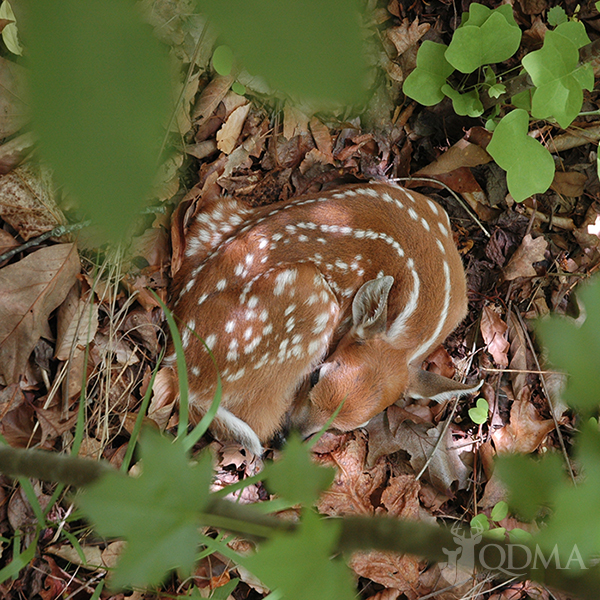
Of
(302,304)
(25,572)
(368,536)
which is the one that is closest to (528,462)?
(368,536)

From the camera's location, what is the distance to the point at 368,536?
0.74 metres

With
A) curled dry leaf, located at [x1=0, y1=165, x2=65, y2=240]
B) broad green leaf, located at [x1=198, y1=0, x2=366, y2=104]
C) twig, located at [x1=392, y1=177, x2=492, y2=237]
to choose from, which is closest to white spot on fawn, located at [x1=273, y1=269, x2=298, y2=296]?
curled dry leaf, located at [x1=0, y1=165, x2=65, y2=240]

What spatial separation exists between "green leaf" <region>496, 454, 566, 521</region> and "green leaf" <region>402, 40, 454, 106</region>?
254 cm

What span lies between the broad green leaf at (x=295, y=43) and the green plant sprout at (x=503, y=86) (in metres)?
2.36

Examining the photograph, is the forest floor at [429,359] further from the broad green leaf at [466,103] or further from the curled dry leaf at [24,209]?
the broad green leaf at [466,103]

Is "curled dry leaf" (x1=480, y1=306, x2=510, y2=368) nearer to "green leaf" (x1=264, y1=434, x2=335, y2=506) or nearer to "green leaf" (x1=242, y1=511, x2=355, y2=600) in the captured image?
"green leaf" (x1=264, y1=434, x2=335, y2=506)

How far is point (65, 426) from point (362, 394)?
4.66 feet

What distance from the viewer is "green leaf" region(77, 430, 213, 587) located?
56cm

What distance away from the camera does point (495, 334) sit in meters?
3.27

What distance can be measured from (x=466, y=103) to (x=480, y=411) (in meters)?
1.83

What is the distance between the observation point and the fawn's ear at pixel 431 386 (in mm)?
2818

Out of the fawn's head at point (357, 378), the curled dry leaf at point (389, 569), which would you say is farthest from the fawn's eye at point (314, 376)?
the curled dry leaf at point (389, 569)

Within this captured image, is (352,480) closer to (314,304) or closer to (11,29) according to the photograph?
(314,304)

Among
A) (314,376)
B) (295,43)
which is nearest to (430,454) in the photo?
(314,376)
